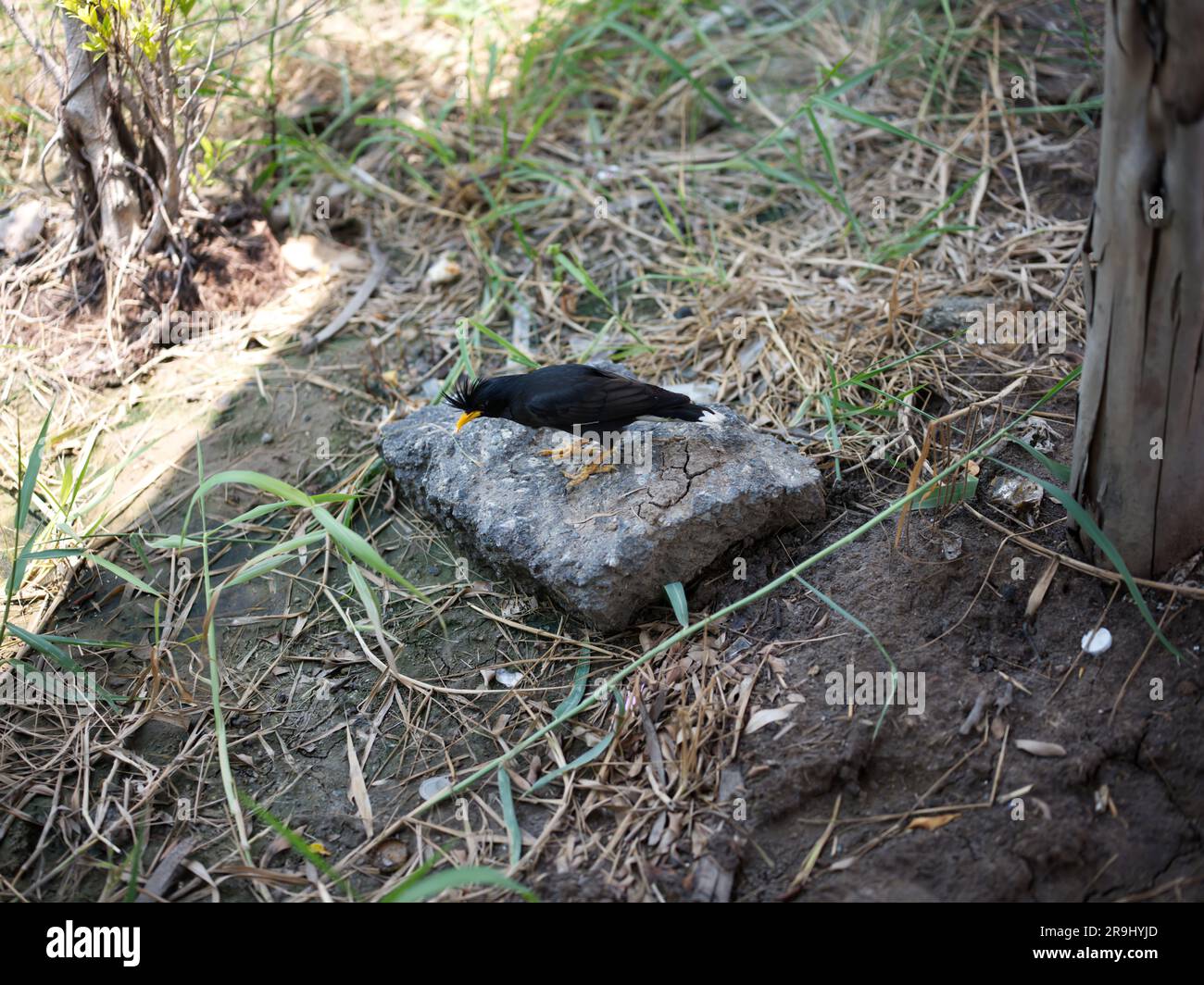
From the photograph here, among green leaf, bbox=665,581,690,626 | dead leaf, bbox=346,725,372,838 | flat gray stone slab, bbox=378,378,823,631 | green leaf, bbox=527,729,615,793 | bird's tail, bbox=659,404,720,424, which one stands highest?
bird's tail, bbox=659,404,720,424

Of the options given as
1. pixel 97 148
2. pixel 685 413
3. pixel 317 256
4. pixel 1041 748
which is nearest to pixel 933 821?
pixel 1041 748

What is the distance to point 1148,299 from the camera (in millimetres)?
2395

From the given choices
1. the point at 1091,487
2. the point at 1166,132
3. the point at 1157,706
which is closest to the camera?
the point at 1166,132

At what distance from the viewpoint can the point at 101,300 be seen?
4.34 m

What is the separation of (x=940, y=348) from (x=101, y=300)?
3569 millimetres

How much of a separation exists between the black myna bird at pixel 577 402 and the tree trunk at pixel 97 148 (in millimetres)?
2049

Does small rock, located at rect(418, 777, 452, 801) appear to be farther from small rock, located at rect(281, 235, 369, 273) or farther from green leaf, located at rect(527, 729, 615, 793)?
small rock, located at rect(281, 235, 369, 273)

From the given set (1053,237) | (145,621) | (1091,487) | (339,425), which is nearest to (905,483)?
(1091,487)

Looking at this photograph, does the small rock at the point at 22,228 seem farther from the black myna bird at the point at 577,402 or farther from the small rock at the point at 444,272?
the black myna bird at the point at 577,402

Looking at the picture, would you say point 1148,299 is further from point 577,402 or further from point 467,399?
point 467,399

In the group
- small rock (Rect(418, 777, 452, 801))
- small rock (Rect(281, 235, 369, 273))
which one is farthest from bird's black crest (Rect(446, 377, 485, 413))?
Result: small rock (Rect(281, 235, 369, 273))

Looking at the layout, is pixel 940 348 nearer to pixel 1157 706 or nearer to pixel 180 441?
pixel 1157 706

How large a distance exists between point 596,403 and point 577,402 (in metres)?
0.06

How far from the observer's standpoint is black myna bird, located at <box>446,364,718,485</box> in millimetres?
3154
